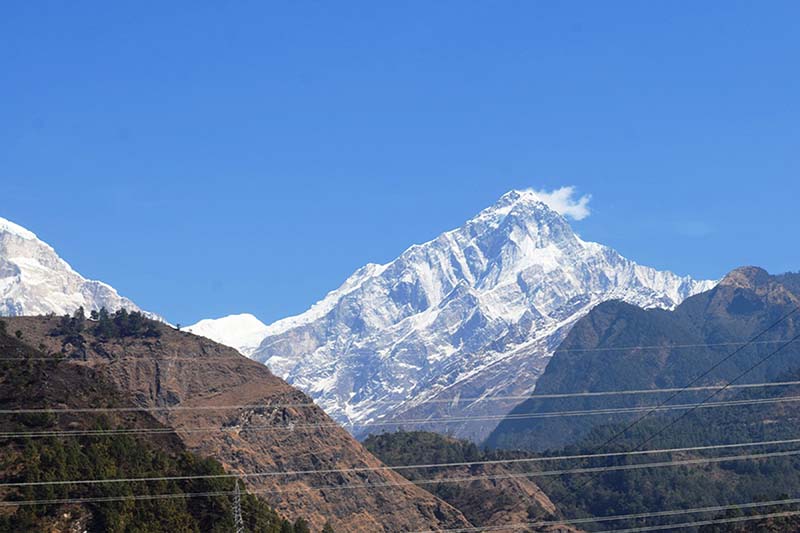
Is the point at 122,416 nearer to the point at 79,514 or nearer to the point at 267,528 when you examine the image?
the point at 267,528

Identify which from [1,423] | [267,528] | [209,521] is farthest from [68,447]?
[267,528]

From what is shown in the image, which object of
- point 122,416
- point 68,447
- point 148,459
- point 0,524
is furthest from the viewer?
point 122,416

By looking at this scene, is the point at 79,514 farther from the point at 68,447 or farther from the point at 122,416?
the point at 122,416

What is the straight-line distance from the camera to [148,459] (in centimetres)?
17138

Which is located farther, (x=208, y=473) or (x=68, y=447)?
(x=208, y=473)

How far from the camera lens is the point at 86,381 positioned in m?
198

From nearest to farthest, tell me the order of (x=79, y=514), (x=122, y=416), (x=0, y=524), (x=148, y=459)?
(x=0, y=524), (x=79, y=514), (x=148, y=459), (x=122, y=416)

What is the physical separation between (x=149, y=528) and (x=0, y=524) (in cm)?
2100

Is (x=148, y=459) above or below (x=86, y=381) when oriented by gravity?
below

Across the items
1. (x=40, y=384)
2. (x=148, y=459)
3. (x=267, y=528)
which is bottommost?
(x=267, y=528)

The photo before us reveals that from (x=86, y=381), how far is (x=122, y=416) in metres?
11.0

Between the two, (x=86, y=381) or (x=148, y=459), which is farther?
(x=86, y=381)

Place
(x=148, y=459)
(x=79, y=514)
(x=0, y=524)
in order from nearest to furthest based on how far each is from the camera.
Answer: (x=0, y=524) → (x=79, y=514) → (x=148, y=459)

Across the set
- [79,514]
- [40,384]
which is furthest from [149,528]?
[40,384]
